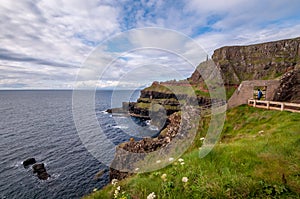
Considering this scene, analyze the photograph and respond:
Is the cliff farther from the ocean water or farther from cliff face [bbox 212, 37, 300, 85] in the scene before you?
the ocean water

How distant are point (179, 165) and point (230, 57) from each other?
104765 mm

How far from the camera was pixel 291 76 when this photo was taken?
1459 cm

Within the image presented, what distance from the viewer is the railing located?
12922mm

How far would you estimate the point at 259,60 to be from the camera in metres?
81.8

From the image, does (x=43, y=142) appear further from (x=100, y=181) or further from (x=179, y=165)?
(x=179, y=165)

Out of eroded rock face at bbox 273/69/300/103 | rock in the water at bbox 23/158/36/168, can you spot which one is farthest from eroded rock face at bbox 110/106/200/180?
rock in the water at bbox 23/158/36/168

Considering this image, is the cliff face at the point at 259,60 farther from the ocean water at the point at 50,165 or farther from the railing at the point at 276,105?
the ocean water at the point at 50,165

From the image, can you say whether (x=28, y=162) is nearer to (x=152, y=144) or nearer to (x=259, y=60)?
(x=152, y=144)

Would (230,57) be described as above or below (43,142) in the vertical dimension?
above

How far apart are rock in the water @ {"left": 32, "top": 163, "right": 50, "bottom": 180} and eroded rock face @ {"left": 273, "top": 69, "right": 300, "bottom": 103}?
115ft

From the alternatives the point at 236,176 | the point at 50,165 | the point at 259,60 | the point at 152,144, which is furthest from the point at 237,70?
the point at 236,176

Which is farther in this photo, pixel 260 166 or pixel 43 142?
pixel 43 142

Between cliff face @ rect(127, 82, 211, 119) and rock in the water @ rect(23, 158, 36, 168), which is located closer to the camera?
rock in the water @ rect(23, 158, 36, 168)

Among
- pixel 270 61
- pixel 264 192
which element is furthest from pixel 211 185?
pixel 270 61
